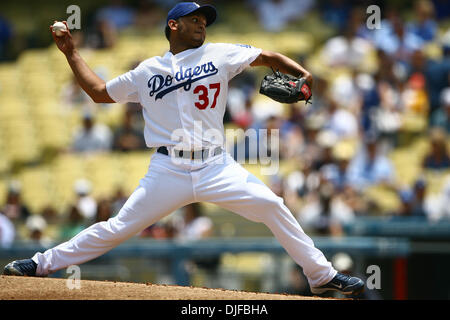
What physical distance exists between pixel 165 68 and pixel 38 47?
9.87m

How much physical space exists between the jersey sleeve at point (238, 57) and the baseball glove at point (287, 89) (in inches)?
7.2

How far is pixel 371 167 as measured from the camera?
1074cm

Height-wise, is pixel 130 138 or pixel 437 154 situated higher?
pixel 130 138

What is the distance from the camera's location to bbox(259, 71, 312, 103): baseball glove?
5.29m

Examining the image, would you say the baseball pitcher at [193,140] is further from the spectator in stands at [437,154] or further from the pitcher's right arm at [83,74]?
the spectator in stands at [437,154]

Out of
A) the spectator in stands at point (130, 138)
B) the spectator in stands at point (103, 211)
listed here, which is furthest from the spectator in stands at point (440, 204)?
the spectator in stands at point (130, 138)

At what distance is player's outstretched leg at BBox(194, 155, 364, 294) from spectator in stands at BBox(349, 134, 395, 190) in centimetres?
544

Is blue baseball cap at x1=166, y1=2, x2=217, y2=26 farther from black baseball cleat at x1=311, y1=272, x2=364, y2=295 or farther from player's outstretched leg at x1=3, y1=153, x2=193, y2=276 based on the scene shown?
black baseball cleat at x1=311, y1=272, x2=364, y2=295

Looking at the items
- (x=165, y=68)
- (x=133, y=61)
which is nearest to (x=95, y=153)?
(x=133, y=61)

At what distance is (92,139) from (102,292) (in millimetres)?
6526

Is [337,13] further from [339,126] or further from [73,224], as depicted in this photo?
[73,224]

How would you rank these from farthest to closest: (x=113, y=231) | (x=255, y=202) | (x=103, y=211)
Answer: (x=103, y=211)
(x=113, y=231)
(x=255, y=202)

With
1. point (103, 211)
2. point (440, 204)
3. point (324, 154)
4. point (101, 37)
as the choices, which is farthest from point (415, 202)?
point (101, 37)
